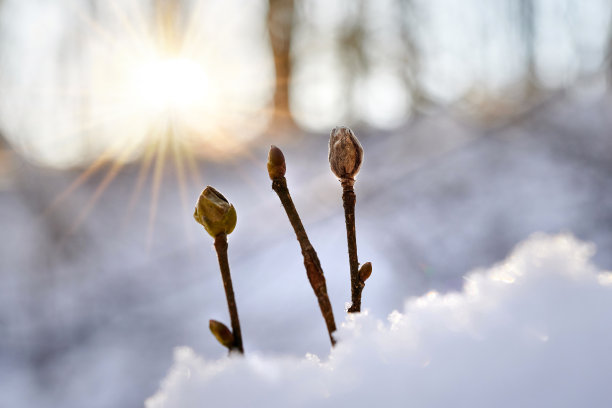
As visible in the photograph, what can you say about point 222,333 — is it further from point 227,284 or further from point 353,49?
point 353,49

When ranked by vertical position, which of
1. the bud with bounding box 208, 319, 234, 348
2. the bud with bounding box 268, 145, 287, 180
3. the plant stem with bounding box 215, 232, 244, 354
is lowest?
the bud with bounding box 208, 319, 234, 348

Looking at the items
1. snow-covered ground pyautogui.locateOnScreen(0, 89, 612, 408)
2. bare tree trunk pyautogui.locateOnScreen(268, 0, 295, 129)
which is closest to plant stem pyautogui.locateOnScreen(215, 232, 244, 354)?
snow-covered ground pyautogui.locateOnScreen(0, 89, 612, 408)

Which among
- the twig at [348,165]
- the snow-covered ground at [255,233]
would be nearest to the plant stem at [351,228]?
the twig at [348,165]

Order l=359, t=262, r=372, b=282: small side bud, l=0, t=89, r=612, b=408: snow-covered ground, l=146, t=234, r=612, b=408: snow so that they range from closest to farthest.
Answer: l=146, t=234, r=612, b=408: snow, l=359, t=262, r=372, b=282: small side bud, l=0, t=89, r=612, b=408: snow-covered ground

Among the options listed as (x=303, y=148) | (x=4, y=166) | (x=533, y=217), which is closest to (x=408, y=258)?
(x=533, y=217)

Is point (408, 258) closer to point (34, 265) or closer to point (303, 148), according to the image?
point (303, 148)

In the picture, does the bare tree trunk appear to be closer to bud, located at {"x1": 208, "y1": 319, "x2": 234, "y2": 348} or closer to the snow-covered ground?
the snow-covered ground
